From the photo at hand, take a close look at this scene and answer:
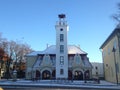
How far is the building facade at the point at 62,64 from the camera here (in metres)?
58.1

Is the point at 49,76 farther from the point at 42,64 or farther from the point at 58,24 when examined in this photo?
the point at 58,24

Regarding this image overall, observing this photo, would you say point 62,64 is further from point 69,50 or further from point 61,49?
point 69,50

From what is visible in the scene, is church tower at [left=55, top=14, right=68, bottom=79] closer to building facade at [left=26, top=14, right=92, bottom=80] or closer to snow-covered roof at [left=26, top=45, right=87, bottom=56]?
building facade at [left=26, top=14, right=92, bottom=80]

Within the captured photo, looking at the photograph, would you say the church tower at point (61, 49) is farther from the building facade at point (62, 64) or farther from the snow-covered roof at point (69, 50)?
the snow-covered roof at point (69, 50)

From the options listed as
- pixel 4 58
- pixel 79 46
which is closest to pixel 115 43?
pixel 79 46

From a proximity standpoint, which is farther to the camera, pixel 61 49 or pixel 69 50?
pixel 69 50

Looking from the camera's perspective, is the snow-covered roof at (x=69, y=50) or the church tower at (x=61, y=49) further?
the snow-covered roof at (x=69, y=50)

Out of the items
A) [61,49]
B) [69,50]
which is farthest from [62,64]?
[69,50]

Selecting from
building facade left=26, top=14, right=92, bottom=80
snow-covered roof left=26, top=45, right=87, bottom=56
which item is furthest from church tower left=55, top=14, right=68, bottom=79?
snow-covered roof left=26, top=45, right=87, bottom=56

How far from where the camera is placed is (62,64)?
5838 centimetres

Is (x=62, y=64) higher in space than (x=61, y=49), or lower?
lower

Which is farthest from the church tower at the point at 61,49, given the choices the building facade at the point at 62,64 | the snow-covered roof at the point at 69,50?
the snow-covered roof at the point at 69,50

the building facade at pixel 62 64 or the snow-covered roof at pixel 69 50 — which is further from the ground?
the snow-covered roof at pixel 69 50

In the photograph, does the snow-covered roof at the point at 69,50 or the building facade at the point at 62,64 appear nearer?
the building facade at the point at 62,64
